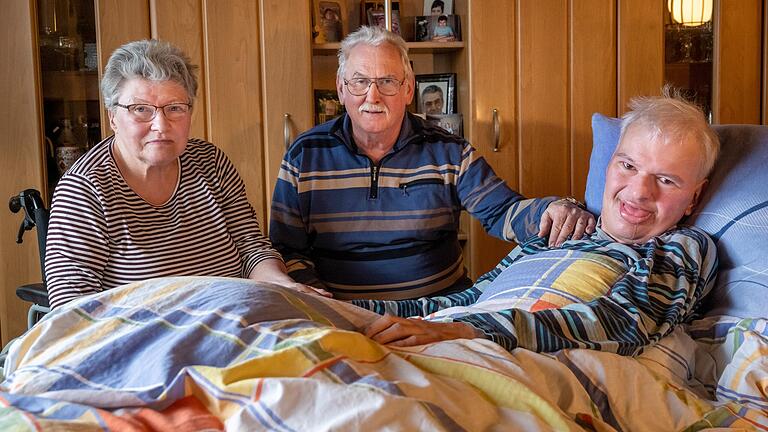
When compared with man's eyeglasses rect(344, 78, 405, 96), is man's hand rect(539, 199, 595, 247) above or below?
below

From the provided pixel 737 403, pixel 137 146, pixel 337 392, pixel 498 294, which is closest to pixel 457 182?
pixel 498 294

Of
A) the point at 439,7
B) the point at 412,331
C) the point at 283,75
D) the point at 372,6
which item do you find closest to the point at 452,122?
the point at 439,7

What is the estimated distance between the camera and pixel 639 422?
4.07ft

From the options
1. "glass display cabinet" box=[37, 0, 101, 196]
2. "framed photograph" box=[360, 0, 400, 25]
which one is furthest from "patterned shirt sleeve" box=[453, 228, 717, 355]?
"glass display cabinet" box=[37, 0, 101, 196]

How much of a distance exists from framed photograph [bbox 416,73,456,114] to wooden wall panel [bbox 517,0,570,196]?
0.28m

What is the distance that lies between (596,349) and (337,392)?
0.64m

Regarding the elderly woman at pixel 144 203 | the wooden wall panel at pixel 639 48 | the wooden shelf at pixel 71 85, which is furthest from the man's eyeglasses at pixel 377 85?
the wooden wall panel at pixel 639 48

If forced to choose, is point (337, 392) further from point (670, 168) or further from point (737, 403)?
point (670, 168)

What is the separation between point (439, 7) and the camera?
3.36 m

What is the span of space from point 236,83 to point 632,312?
2.01m

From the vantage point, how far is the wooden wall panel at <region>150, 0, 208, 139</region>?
119 inches

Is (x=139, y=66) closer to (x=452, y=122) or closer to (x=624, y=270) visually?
(x=624, y=270)

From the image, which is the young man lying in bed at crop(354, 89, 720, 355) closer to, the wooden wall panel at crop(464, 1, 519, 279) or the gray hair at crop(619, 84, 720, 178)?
the gray hair at crop(619, 84, 720, 178)

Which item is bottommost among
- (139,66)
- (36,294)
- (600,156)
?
(36,294)
